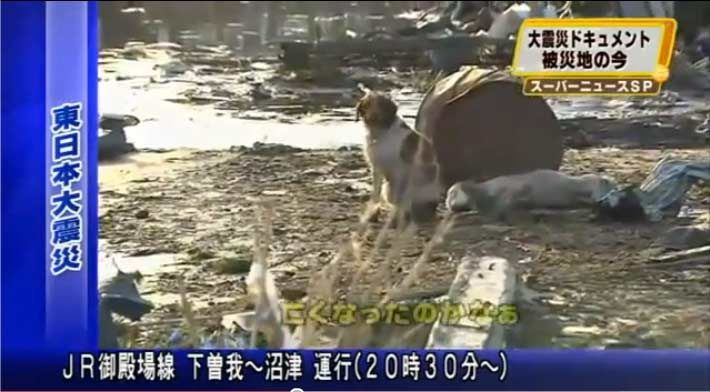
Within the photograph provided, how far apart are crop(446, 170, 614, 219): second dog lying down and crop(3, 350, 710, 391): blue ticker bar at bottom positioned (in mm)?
225

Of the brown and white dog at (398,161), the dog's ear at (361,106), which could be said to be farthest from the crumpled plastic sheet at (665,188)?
the dog's ear at (361,106)

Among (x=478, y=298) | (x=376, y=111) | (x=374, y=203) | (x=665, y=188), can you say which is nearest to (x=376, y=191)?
(x=374, y=203)

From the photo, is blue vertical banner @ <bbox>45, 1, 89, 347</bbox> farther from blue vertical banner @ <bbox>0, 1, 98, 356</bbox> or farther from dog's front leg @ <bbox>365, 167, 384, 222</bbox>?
dog's front leg @ <bbox>365, 167, 384, 222</bbox>

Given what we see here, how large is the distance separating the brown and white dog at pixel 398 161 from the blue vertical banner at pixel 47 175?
430 millimetres

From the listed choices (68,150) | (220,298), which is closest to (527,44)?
(220,298)

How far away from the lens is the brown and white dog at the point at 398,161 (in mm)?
1533

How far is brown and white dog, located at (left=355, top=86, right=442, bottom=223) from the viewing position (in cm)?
153

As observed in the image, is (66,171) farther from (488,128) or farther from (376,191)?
(488,128)

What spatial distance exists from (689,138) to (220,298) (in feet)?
2.53

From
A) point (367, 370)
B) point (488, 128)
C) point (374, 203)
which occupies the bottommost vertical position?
point (367, 370)

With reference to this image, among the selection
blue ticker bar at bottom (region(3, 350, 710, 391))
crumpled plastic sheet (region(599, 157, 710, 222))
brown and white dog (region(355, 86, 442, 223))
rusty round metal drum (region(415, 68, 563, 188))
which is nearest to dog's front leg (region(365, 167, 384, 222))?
brown and white dog (region(355, 86, 442, 223))

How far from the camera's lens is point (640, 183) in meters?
1.54

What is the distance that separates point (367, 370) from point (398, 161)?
1.07 ft

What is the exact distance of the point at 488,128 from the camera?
154 cm
